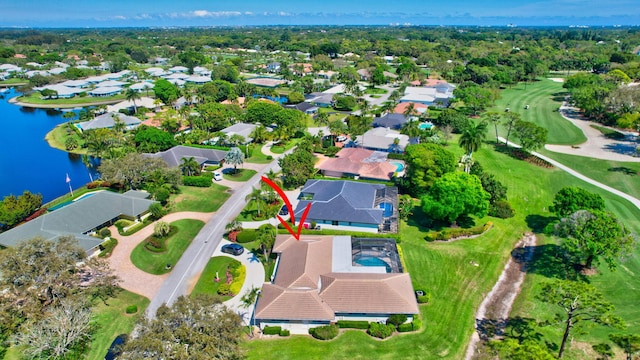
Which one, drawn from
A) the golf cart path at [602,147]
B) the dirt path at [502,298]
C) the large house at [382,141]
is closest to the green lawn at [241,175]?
the large house at [382,141]

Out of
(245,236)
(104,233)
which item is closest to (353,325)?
(245,236)

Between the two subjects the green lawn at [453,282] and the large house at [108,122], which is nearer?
the green lawn at [453,282]

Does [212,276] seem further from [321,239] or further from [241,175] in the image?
[241,175]

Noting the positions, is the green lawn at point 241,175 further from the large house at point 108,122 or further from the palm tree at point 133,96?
the palm tree at point 133,96

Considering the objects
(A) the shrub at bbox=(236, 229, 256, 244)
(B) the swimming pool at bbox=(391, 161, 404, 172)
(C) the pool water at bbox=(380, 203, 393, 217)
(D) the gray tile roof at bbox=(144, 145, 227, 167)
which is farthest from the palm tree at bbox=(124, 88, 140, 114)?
(C) the pool water at bbox=(380, 203, 393, 217)

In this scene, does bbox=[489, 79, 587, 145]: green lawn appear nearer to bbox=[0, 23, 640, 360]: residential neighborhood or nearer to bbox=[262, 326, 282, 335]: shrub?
bbox=[0, 23, 640, 360]: residential neighborhood
